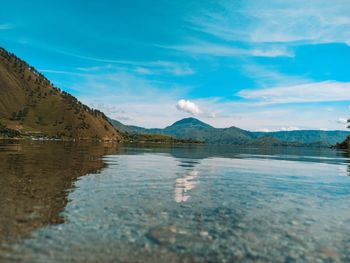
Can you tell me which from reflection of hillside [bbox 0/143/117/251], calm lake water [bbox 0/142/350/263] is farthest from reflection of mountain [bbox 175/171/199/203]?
reflection of hillside [bbox 0/143/117/251]

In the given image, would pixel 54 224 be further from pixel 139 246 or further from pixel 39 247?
pixel 139 246

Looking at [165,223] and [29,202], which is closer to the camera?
[165,223]

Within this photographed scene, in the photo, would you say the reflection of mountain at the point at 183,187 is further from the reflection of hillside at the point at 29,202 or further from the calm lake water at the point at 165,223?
the reflection of hillside at the point at 29,202

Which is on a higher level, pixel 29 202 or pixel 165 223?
pixel 29 202

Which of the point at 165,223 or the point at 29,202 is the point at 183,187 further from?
the point at 29,202

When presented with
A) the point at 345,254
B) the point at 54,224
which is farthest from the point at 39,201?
the point at 345,254

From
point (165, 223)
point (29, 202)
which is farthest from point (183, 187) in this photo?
point (29, 202)

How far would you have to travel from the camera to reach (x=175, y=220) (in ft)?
75.0

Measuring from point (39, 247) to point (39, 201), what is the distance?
→ 10.8m

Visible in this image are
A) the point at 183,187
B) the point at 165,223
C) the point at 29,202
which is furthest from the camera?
the point at 183,187

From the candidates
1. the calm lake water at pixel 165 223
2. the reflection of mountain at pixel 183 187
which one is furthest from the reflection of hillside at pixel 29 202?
the reflection of mountain at pixel 183 187

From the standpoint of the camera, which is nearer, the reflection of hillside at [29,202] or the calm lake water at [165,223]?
the calm lake water at [165,223]

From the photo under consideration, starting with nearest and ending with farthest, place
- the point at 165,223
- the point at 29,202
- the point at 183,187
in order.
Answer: the point at 165,223
the point at 29,202
the point at 183,187

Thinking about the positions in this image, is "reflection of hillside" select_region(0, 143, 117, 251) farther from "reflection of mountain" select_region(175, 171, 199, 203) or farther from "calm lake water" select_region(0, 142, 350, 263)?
"reflection of mountain" select_region(175, 171, 199, 203)
